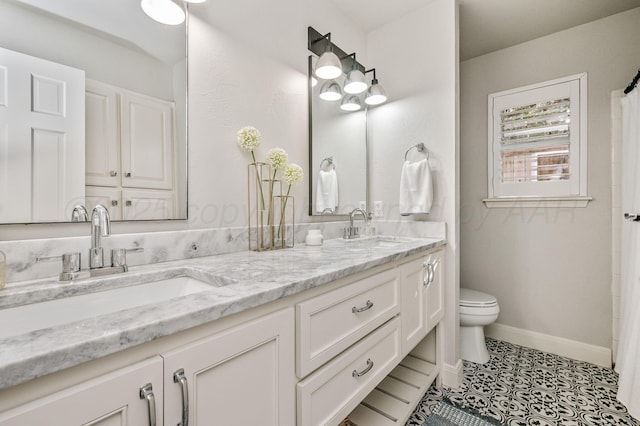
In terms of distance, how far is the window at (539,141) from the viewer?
214 centimetres

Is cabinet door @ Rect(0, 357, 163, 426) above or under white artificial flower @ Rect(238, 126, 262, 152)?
under

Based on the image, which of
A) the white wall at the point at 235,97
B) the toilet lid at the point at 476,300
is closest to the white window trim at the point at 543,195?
the toilet lid at the point at 476,300

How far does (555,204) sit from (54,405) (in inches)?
110

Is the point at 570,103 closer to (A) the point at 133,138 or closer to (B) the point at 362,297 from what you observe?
(B) the point at 362,297

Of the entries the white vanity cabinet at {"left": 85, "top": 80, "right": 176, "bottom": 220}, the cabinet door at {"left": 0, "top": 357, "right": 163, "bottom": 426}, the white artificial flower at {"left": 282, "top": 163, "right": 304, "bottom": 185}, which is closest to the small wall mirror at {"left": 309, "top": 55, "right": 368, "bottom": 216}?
the white artificial flower at {"left": 282, "top": 163, "right": 304, "bottom": 185}

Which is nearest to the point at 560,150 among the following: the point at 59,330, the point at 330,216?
the point at 330,216

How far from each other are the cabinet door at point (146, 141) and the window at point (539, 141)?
237cm

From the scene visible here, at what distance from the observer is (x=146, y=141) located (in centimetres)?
109

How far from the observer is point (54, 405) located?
424 millimetres

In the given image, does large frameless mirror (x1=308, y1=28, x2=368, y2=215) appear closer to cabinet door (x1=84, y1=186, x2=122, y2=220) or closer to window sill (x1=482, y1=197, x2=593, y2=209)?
cabinet door (x1=84, y1=186, x2=122, y2=220)

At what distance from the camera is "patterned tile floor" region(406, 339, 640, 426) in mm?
1530

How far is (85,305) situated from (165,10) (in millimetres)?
1069

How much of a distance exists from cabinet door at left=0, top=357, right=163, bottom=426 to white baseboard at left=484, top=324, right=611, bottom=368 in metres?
2.66

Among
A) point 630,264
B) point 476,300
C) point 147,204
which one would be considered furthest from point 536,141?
point 147,204
